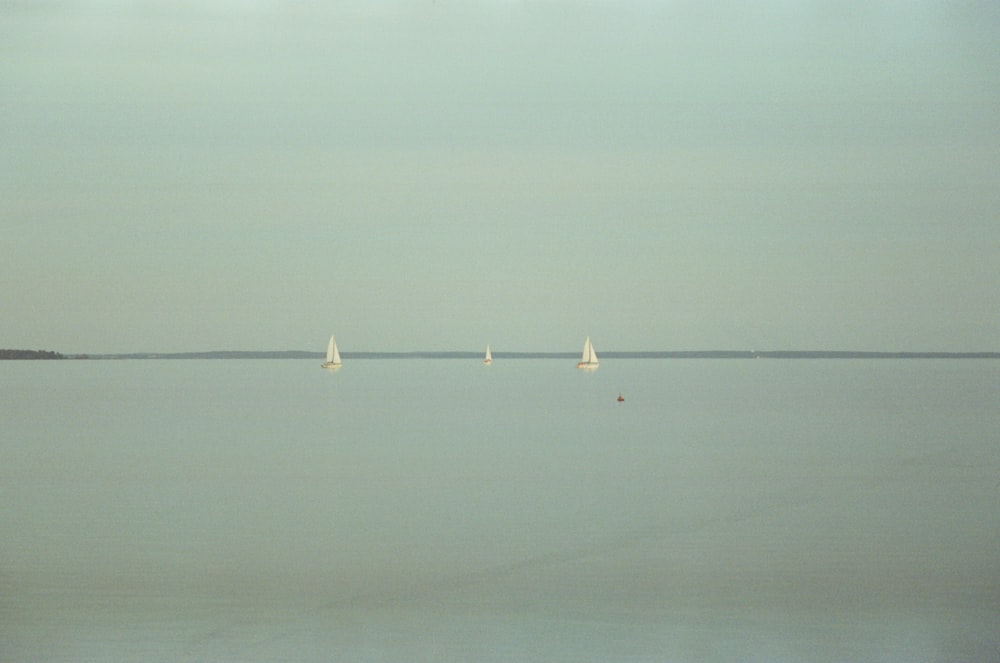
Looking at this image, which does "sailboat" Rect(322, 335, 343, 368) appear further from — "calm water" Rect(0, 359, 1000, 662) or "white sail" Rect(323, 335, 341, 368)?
"calm water" Rect(0, 359, 1000, 662)

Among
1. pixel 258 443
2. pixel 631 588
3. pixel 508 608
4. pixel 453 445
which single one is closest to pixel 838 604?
pixel 631 588

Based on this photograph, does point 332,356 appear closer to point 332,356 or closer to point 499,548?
point 332,356

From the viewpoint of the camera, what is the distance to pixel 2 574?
11.4m

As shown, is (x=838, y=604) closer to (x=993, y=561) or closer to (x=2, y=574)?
(x=993, y=561)

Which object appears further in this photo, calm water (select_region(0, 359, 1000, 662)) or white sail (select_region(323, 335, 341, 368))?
white sail (select_region(323, 335, 341, 368))

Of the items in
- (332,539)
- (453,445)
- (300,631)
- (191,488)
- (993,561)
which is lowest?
(300,631)

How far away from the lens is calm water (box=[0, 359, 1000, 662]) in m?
9.10

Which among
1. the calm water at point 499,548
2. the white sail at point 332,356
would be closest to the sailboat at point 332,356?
the white sail at point 332,356

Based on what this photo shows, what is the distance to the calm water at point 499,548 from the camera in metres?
9.10

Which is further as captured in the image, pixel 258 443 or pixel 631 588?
pixel 258 443

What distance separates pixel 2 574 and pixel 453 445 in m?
14.1

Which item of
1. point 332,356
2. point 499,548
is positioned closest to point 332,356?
point 332,356

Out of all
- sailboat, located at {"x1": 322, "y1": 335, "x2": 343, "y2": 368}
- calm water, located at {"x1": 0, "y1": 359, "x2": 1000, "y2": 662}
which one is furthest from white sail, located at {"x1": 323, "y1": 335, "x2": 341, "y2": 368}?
calm water, located at {"x1": 0, "y1": 359, "x2": 1000, "y2": 662}

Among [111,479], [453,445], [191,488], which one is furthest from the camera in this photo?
[453,445]
